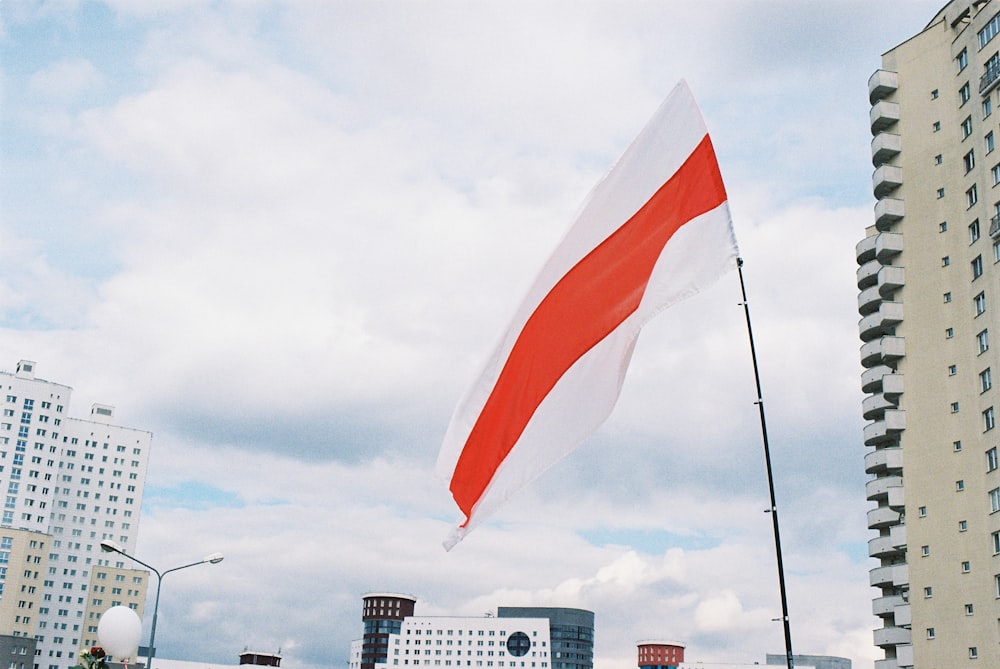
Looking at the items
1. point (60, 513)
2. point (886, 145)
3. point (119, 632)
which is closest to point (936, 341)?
point (886, 145)

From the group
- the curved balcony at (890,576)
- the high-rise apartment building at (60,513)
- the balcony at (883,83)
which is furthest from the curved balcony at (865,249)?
the high-rise apartment building at (60,513)

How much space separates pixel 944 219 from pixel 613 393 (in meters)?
55.0

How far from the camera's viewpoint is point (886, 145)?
215 feet

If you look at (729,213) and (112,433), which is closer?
(729,213)

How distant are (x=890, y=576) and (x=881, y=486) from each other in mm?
4934

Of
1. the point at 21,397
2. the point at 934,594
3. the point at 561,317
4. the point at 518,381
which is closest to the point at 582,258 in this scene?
the point at 561,317

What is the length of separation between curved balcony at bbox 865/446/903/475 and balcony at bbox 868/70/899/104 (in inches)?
825

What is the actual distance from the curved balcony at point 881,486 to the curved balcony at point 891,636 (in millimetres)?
7278

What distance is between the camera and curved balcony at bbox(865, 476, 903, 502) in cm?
6269

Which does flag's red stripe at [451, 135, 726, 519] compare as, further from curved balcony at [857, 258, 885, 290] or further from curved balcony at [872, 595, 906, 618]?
curved balcony at [857, 258, 885, 290]

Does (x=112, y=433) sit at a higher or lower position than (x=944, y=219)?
higher

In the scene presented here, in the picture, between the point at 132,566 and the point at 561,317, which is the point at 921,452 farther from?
the point at 132,566

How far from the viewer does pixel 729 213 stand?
A: 39.1 ft

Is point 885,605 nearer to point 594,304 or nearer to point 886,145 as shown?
point 886,145
